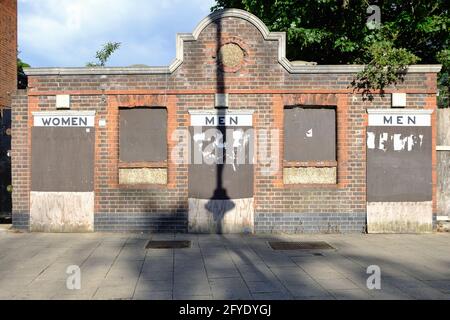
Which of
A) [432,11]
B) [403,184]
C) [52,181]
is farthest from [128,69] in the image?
[432,11]

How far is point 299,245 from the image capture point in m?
8.73

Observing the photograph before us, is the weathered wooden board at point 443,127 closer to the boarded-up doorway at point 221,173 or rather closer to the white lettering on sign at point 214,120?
the boarded-up doorway at point 221,173

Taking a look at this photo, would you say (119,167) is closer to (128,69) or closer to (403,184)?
(128,69)

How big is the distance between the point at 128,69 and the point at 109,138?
171 centimetres

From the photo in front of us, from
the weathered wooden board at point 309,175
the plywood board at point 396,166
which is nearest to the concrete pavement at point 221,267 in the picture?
the plywood board at point 396,166

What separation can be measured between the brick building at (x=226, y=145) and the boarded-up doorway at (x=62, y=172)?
0.08ft

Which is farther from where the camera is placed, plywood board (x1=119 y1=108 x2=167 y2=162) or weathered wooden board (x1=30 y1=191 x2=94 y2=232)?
plywood board (x1=119 y1=108 x2=167 y2=162)

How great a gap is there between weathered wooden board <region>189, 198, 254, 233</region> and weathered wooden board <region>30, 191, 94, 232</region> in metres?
2.55

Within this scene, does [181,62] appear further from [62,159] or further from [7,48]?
[7,48]

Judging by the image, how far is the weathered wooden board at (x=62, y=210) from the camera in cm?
1008

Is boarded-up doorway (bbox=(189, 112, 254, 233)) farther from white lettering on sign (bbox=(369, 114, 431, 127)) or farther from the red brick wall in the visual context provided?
the red brick wall

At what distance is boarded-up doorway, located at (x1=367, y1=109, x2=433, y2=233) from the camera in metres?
10.1

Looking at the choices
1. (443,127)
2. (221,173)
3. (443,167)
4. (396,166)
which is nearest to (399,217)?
(396,166)

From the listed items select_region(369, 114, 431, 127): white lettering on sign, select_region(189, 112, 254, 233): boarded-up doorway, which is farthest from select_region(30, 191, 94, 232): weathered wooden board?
select_region(369, 114, 431, 127): white lettering on sign
